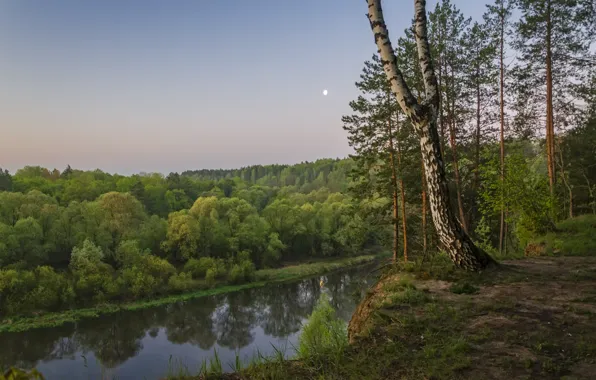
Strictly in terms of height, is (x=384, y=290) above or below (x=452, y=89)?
below

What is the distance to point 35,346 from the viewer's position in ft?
99.7

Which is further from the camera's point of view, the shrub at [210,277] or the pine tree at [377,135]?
the shrub at [210,277]

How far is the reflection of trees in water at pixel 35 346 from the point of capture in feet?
91.8

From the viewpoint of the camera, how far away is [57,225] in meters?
47.2

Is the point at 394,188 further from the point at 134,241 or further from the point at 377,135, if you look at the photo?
the point at 134,241

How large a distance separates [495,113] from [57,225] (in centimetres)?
5034

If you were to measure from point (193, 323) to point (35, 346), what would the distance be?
12634mm

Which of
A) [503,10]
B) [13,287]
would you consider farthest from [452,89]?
[13,287]

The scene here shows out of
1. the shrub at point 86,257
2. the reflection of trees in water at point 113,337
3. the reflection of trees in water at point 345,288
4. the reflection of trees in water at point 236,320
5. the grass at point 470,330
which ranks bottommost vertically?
the reflection of trees in water at point 236,320

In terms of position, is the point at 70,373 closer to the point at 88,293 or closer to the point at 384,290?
the point at 88,293

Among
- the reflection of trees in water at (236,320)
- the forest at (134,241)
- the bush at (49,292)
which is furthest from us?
the forest at (134,241)

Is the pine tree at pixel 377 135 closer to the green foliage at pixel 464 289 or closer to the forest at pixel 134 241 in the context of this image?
the forest at pixel 134 241

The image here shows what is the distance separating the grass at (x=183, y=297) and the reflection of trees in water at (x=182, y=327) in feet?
3.65

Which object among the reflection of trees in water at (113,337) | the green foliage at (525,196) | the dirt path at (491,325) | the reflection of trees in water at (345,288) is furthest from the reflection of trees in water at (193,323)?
the dirt path at (491,325)
